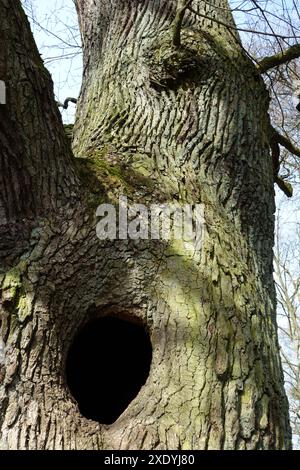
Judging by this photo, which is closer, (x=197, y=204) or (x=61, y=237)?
(x=61, y=237)

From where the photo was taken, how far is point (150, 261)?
2.05 meters

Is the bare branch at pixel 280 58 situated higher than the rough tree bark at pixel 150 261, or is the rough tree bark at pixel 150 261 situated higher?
the bare branch at pixel 280 58

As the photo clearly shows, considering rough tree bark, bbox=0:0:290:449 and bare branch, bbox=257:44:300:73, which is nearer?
rough tree bark, bbox=0:0:290:449

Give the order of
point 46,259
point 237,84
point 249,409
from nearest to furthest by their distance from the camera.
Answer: point 249,409 < point 46,259 < point 237,84

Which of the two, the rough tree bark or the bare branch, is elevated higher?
the bare branch

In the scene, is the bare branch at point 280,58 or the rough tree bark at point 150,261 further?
the bare branch at point 280,58

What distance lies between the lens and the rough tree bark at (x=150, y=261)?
5.70ft

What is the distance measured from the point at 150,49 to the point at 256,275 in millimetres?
1356

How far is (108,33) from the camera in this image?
3203 mm

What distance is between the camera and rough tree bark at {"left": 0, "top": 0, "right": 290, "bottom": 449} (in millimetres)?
1738

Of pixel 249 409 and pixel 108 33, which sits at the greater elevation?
pixel 108 33

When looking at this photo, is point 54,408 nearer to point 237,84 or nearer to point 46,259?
point 46,259

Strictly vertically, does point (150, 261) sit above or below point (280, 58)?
below
